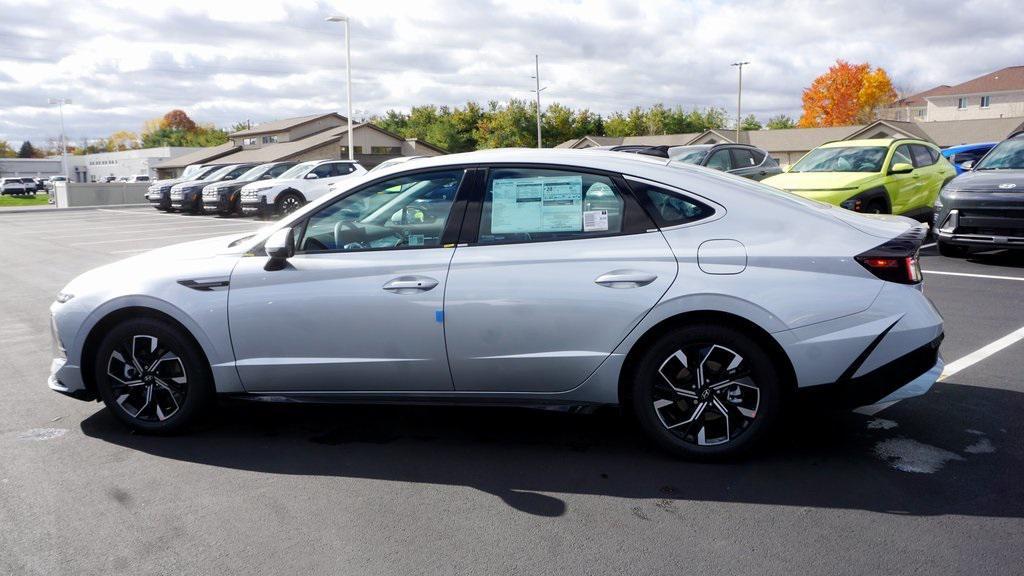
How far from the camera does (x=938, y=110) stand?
245 feet

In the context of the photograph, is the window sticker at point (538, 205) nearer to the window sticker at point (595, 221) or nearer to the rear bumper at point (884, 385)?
the window sticker at point (595, 221)

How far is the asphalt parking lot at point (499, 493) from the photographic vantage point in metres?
3.22

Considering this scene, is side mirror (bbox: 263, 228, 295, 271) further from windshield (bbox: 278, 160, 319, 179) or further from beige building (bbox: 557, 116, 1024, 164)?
beige building (bbox: 557, 116, 1024, 164)

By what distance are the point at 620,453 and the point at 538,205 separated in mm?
1382

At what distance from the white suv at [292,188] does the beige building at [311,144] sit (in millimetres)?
19146

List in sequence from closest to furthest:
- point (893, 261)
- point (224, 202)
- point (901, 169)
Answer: point (893, 261) → point (901, 169) → point (224, 202)

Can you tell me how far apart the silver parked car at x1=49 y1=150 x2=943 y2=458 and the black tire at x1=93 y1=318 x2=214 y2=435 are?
1cm

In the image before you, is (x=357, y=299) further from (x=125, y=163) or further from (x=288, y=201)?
(x=125, y=163)

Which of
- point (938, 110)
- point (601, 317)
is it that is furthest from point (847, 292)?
point (938, 110)

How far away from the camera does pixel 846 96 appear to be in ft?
275

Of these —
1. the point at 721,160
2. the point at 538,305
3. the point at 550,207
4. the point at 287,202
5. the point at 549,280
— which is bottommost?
the point at 538,305

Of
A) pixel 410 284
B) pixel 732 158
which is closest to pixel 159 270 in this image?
pixel 410 284

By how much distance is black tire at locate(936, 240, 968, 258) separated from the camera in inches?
441

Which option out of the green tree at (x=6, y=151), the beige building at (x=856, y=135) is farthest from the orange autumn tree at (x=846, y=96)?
the green tree at (x=6, y=151)
